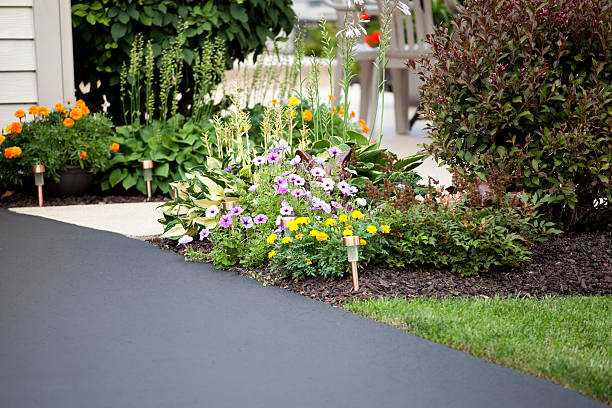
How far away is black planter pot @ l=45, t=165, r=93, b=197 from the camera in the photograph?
523 centimetres

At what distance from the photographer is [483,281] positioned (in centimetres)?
336

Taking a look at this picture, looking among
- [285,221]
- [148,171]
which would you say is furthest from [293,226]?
[148,171]

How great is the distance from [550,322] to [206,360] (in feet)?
4.22

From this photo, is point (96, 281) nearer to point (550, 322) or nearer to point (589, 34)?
point (550, 322)

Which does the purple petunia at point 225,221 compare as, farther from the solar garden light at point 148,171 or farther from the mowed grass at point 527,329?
the solar garden light at point 148,171

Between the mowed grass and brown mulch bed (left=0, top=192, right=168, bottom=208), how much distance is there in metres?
2.65

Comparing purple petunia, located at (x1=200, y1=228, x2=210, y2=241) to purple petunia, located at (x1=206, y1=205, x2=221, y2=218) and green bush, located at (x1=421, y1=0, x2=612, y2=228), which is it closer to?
purple petunia, located at (x1=206, y1=205, x2=221, y2=218)

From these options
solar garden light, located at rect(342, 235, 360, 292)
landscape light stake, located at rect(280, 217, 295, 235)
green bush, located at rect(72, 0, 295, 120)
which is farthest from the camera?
green bush, located at rect(72, 0, 295, 120)

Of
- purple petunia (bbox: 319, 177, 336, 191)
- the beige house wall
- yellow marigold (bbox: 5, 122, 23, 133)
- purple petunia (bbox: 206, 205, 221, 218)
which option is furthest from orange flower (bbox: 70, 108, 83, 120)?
purple petunia (bbox: 319, 177, 336, 191)

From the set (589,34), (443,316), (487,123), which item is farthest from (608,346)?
(589,34)

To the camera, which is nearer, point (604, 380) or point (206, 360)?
point (604, 380)

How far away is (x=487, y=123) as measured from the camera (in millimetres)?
3705

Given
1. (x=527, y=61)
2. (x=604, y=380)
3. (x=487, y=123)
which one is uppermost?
(x=527, y=61)

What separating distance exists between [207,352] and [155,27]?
376 cm
